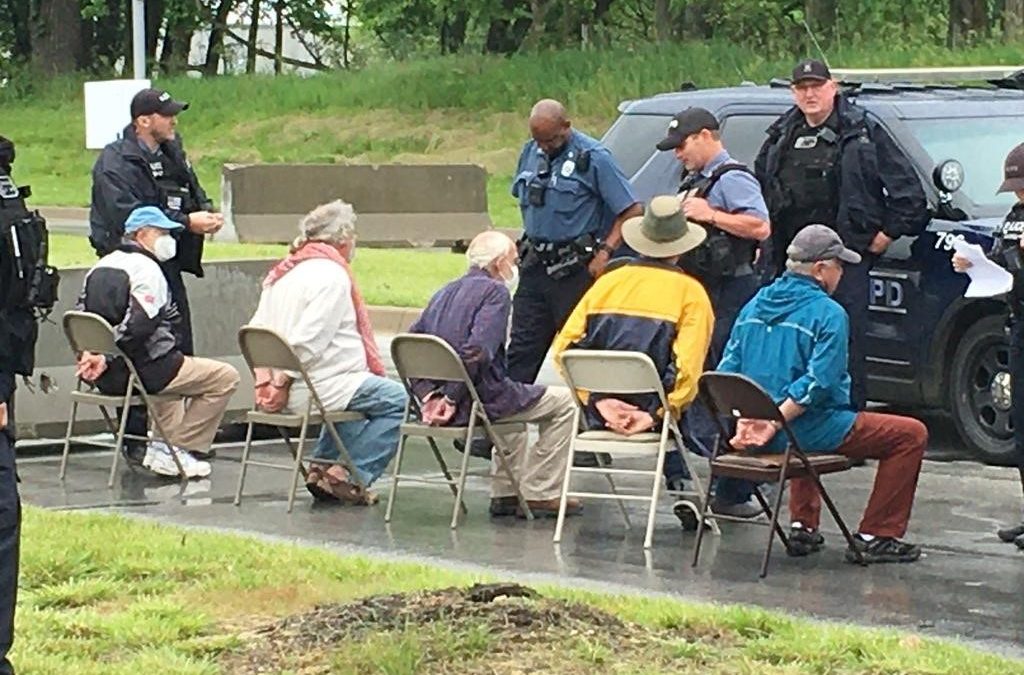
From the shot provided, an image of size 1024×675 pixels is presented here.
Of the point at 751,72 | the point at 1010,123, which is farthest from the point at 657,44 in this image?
the point at 1010,123

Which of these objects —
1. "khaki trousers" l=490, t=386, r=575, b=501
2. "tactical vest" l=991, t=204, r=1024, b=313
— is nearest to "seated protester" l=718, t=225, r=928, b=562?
"tactical vest" l=991, t=204, r=1024, b=313

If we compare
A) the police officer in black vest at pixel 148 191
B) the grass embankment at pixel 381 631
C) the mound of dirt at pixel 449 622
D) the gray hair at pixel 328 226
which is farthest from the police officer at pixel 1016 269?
the police officer in black vest at pixel 148 191

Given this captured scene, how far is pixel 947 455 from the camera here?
1166cm

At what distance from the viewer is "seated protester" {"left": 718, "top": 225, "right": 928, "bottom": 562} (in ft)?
28.3

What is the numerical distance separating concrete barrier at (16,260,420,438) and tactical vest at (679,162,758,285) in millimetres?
3379

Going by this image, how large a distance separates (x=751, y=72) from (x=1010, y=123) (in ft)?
69.7

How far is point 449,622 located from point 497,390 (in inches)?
128

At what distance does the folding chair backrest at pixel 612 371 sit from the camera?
9.03 metres

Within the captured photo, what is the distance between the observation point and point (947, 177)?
1142 cm

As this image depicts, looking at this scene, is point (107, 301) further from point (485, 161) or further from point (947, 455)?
point (485, 161)

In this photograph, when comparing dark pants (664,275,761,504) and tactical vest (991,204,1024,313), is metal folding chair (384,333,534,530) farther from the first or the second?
tactical vest (991,204,1024,313)

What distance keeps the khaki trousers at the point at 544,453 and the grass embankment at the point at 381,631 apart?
1919 millimetres

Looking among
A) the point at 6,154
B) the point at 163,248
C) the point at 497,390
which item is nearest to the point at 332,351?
the point at 497,390

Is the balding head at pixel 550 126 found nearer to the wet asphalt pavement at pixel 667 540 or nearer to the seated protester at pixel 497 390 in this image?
the seated protester at pixel 497 390
